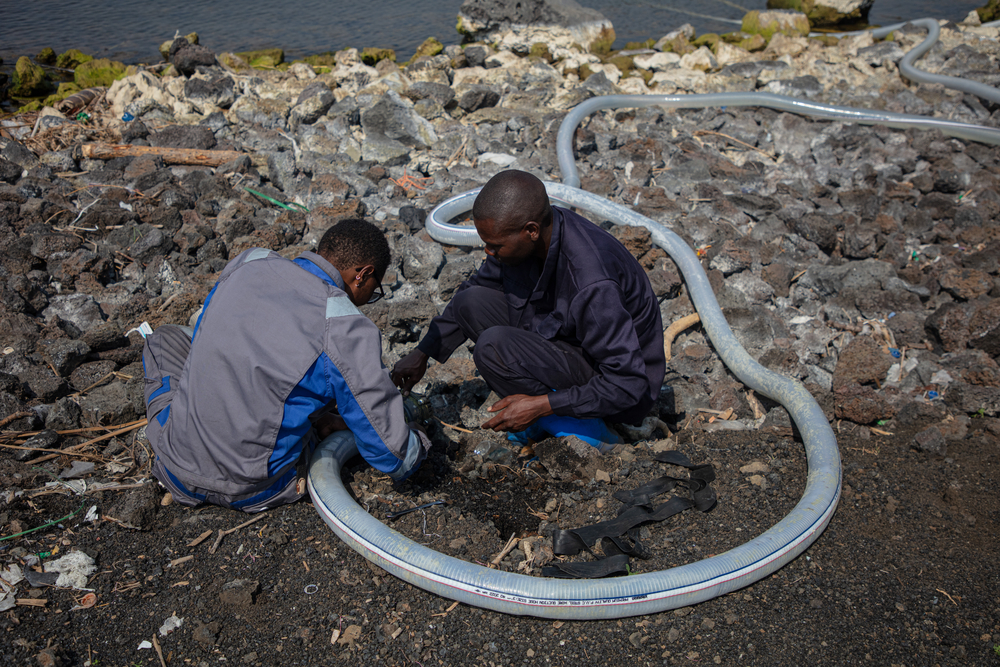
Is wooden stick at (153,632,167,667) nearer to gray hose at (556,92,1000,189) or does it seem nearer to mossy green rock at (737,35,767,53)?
gray hose at (556,92,1000,189)

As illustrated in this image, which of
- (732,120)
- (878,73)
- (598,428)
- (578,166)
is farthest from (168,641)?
(878,73)

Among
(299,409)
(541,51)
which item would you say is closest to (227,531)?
(299,409)

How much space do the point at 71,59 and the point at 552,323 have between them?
12953 mm

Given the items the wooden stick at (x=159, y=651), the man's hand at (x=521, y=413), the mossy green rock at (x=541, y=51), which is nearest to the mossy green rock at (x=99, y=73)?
the mossy green rock at (x=541, y=51)

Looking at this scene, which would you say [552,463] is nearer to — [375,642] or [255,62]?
[375,642]

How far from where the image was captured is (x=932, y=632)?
7.97 ft

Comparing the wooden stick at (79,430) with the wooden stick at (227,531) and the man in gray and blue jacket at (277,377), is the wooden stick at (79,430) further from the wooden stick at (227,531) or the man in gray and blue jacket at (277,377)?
the wooden stick at (227,531)

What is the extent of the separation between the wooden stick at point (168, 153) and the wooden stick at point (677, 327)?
449 cm

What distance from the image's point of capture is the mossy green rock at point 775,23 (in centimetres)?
1327

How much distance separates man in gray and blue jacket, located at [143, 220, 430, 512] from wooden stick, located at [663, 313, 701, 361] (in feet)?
7.04

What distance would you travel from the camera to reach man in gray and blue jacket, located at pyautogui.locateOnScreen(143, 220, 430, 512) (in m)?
2.39

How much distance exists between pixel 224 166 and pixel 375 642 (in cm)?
509

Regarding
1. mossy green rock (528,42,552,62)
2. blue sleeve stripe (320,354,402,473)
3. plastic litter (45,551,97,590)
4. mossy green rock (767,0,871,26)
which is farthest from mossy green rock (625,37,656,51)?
plastic litter (45,551,97,590)

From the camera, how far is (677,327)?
4.37m
